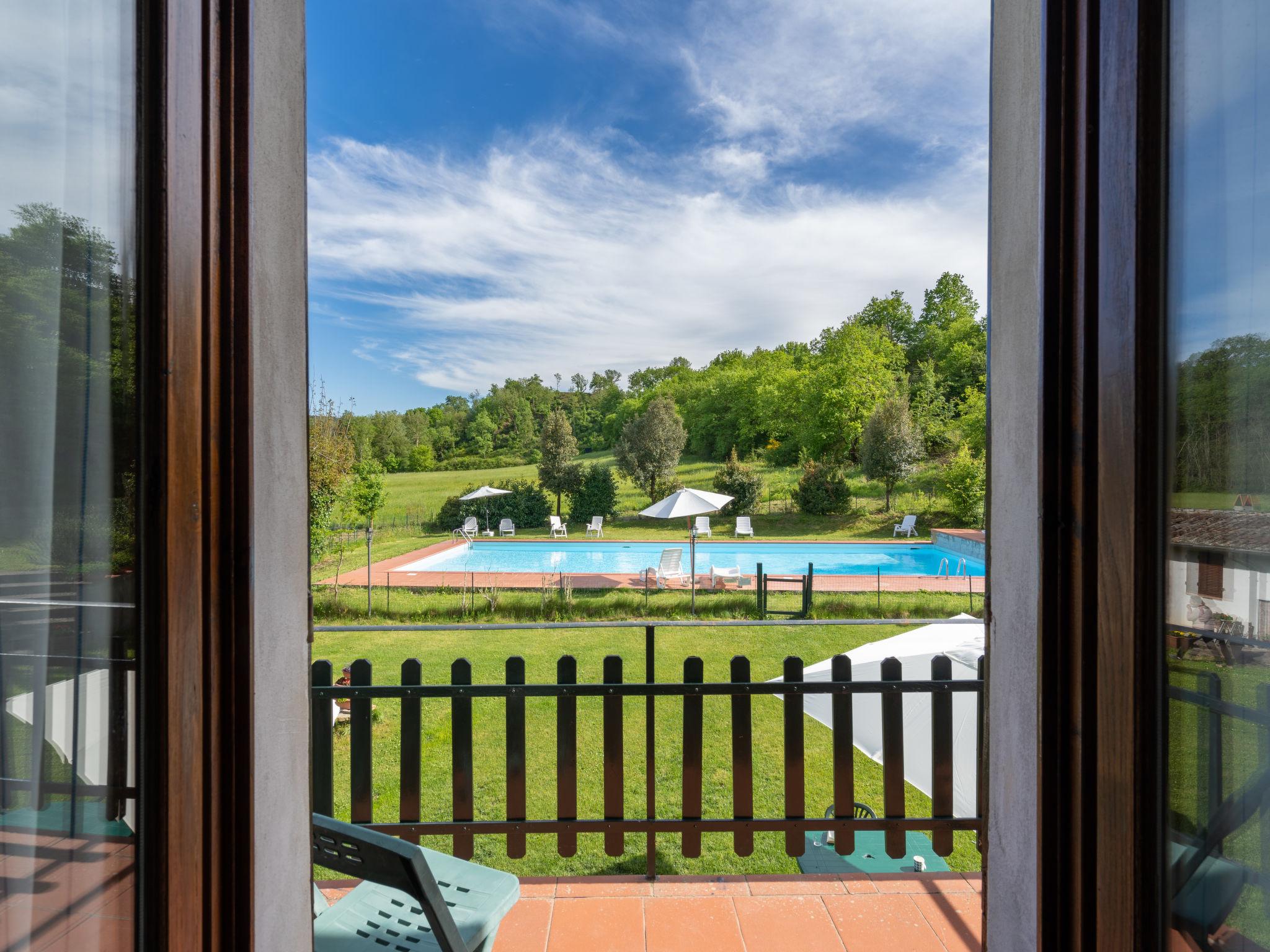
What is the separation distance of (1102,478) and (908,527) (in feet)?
60.9

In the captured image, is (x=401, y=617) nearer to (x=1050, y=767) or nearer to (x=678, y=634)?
(x=678, y=634)

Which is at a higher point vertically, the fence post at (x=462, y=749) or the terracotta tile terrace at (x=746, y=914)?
the fence post at (x=462, y=749)

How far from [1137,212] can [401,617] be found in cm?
1112

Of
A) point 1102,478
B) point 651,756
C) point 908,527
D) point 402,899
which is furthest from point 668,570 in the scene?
point 1102,478

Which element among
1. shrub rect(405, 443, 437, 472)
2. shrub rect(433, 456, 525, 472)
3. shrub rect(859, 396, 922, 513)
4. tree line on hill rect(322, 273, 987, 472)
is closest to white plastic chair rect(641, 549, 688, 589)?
shrub rect(859, 396, 922, 513)

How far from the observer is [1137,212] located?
0.72 m

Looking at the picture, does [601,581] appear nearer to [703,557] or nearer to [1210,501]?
[703,557]

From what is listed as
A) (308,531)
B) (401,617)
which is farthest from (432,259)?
(308,531)

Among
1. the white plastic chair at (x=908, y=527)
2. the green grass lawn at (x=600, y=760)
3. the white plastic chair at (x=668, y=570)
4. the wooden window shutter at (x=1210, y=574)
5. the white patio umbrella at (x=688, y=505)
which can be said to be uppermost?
the wooden window shutter at (x=1210, y=574)

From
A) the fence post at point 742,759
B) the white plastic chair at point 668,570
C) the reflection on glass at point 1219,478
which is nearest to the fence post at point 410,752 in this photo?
the fence post at point 742,759

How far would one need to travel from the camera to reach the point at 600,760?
499 centimetres

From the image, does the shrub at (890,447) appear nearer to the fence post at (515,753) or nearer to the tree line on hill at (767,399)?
the tree line on hill at (767,399)

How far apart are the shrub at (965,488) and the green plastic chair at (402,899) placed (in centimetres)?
1869

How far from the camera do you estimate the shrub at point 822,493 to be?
20203 millimetres
